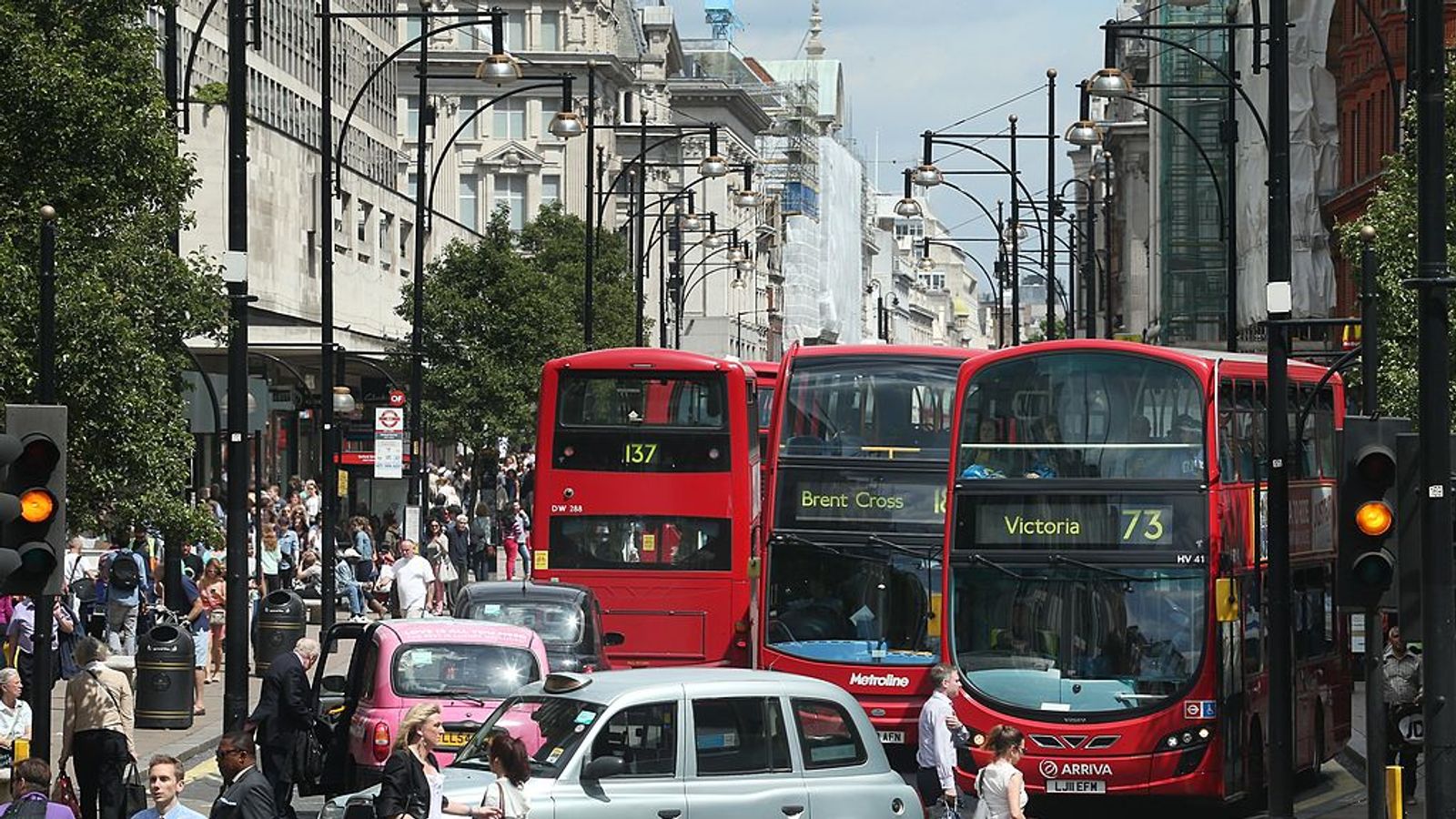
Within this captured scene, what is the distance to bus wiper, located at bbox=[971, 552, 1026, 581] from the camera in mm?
20359

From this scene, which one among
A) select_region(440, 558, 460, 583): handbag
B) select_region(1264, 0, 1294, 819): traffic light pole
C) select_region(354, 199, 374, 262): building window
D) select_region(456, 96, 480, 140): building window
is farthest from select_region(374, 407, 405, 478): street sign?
select_region(456, 96, 480, 140): building window

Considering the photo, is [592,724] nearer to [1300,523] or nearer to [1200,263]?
[1300,523]

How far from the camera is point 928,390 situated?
2569 cm

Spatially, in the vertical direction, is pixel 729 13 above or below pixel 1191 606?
above

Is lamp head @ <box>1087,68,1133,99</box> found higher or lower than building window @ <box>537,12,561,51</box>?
lower

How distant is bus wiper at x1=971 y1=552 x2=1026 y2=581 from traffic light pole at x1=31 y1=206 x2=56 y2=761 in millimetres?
7195

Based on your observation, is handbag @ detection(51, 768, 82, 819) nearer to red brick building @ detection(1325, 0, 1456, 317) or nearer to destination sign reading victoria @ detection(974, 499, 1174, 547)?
destination sign reading victoria @ detection(974, 499, 1174, 547)

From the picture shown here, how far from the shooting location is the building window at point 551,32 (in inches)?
4688

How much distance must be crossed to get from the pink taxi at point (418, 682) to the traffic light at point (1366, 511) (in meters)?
6.23

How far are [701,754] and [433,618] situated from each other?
16.4ft

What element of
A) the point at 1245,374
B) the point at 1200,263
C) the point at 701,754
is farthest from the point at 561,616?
the point at 1200,263

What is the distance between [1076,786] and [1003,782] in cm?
448

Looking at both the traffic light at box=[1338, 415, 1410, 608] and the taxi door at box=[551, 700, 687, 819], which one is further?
the traffic light at box=[1338, 415, 1410, 608]

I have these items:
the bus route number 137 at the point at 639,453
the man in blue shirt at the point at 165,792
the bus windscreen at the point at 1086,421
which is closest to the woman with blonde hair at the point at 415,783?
the man in blue shirt at the point at 165,792
